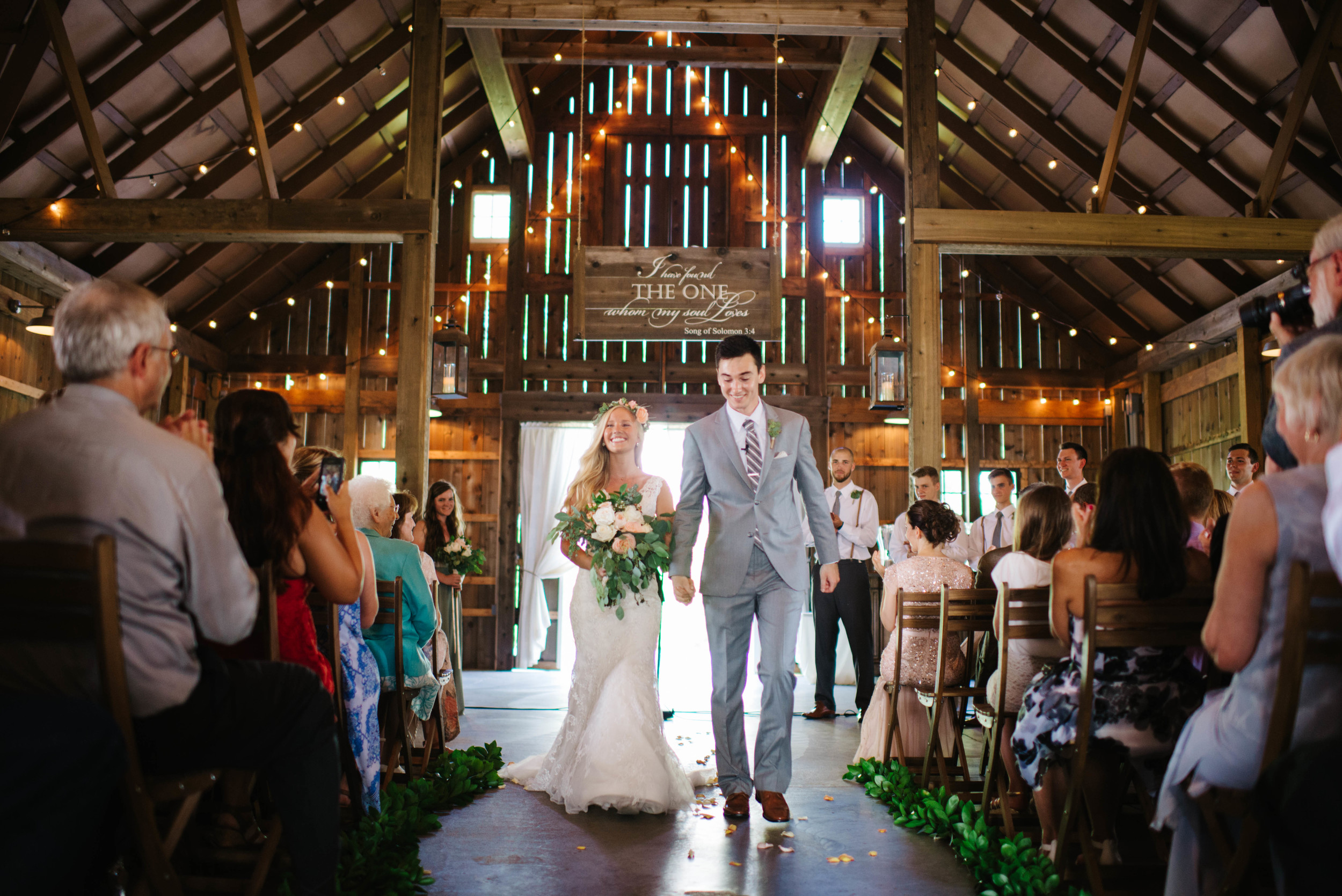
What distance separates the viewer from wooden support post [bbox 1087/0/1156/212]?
5.98 metres

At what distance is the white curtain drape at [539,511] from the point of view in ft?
32.9

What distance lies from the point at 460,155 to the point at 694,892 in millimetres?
9713

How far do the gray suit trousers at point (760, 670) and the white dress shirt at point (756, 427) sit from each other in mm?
442

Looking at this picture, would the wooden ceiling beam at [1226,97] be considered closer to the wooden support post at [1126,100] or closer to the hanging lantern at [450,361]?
the wooden support post at [1126,100]

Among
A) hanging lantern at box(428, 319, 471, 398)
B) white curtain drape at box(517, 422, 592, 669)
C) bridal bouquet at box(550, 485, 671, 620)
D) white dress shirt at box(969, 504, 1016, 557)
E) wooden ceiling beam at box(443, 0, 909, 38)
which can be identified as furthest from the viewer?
white curtain drape at box(517, 422, 592, 669)

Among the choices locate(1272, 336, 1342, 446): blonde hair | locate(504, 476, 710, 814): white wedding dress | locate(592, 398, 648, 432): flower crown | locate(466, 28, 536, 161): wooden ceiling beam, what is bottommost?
locate(504, 476, 710, 814): white wedding dress

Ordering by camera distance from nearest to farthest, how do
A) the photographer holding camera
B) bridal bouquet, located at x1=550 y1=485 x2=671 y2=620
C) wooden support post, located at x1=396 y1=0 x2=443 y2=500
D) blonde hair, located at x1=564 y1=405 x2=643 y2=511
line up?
the photographer holding camera → bridal bouquet, located at x1=550 y1=485 x2=671 y2=620 → blonde hair, located at x1=564 y1=405 x2=643 y2=511 → wooden support post, located at x1=396 y1=0 x2=443 y2=500

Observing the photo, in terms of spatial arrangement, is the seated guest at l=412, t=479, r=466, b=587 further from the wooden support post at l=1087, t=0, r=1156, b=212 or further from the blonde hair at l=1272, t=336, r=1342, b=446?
the blonde hair at l=1272, t=336, r=1342, b=446

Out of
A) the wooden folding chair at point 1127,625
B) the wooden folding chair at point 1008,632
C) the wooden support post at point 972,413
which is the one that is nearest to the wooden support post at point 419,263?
the wooden folding chair at point 1008,632

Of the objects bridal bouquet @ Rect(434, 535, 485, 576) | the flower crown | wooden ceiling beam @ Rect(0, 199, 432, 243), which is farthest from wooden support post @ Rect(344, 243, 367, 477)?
the flower crown

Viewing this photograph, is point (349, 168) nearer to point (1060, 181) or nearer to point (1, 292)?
point (1, 292)

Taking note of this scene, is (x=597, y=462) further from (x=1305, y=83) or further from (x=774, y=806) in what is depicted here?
(x=1305, y=83)

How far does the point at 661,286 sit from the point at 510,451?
11.4 feet

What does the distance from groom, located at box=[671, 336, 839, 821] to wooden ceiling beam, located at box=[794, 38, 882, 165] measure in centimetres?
477
